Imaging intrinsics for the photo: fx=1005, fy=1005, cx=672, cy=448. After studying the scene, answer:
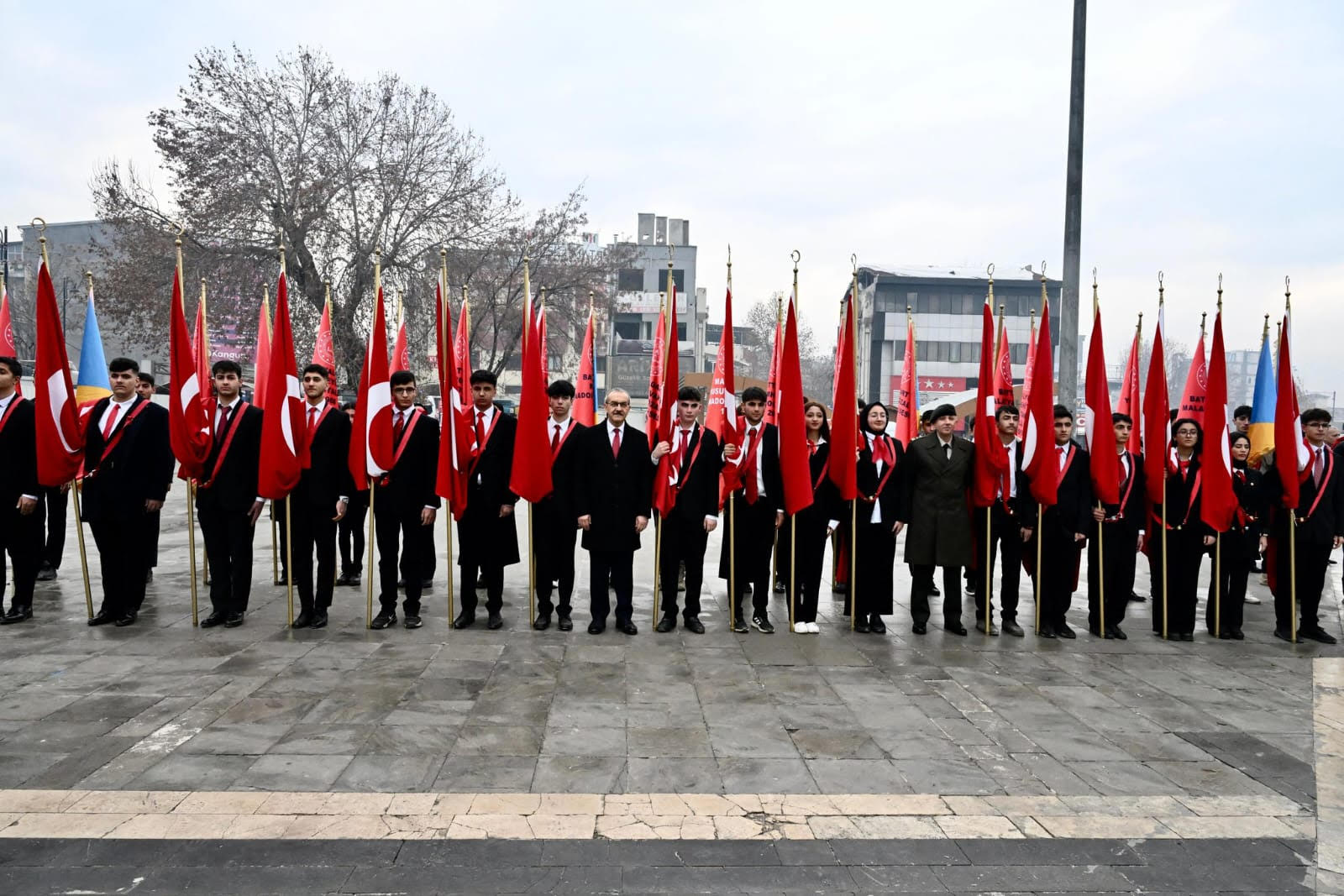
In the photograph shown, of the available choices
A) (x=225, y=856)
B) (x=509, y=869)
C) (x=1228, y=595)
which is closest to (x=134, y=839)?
(x=225, y=856)

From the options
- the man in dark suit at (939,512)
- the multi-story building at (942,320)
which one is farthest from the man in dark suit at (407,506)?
the multi-story building at (942,320)

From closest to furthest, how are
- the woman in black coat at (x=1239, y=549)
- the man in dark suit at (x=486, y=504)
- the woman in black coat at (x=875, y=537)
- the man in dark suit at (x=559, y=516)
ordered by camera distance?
the man in dark suit at (x=559, y=516), the man in dark suit at (x=486, y=504), the woman in black coat at (x=875, y=537), the woman in black coat at (x=1239, y=549)

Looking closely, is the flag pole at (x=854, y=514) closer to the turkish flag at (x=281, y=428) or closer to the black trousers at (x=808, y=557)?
the black trousers at (x=808, y=557)

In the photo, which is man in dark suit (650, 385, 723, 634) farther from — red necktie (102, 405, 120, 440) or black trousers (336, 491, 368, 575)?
red necktie (102, 405, 120, 440)

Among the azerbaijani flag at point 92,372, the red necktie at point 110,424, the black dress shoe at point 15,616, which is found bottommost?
the black dress shoe at point 15,616

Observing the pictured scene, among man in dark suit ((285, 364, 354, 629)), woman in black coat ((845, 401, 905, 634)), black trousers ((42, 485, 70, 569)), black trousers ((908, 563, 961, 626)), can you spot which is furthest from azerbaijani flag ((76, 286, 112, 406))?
black trousers ((908, 563, 961, 626))

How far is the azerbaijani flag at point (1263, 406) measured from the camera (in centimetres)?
888

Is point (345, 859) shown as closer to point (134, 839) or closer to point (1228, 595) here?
point (134, 839)

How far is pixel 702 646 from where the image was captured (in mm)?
7500

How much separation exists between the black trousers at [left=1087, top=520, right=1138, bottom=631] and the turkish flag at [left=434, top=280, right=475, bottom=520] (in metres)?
5.28

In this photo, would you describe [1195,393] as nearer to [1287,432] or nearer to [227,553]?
[1287,432]

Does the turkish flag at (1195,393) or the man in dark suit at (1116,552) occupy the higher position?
the turkish flag at (1195,393)

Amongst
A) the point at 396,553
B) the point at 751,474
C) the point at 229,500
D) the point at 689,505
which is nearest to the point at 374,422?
the point at 396,553

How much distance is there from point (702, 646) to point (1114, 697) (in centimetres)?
282
